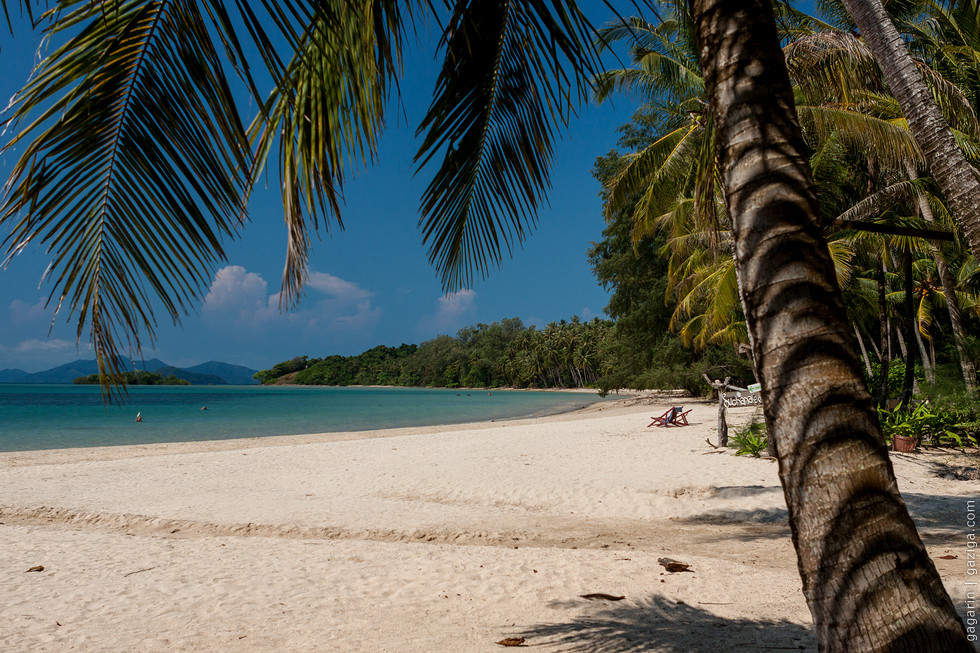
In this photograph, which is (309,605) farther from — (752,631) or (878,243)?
(878,243)

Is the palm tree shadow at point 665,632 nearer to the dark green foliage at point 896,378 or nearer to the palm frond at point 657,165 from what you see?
the palm frond at point 657,165

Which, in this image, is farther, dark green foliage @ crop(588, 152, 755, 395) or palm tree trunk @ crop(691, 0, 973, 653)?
dark green foliage @ crop(588, 152, 755, 395)

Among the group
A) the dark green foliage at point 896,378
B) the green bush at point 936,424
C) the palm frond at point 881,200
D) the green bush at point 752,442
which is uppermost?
the palm frond at point 881,200

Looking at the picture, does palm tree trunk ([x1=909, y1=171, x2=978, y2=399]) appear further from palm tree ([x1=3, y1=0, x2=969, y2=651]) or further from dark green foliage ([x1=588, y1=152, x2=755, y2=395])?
dark green foliage ([x1=588, y1=152, x2=755, y2=395])

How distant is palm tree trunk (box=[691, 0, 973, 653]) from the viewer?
1.29m

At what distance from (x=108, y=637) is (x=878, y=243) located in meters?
11.6

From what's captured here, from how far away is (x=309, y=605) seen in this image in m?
3.74

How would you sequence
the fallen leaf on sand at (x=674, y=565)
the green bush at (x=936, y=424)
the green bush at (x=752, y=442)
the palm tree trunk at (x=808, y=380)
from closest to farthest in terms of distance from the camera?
the palm tree trunk at (x=808, y=380), the fallen leaf on sand at (x=674, y=565), the green bush at (x=936, y=424), the green bush at (x=752, y=442)

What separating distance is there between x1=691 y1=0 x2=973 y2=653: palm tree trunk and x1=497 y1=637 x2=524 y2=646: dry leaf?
80.7 inches

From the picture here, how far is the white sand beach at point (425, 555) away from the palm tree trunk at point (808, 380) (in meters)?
1.87

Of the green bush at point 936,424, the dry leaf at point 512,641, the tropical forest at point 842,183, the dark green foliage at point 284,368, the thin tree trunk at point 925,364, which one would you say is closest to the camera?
the dry leaf at point 512,641

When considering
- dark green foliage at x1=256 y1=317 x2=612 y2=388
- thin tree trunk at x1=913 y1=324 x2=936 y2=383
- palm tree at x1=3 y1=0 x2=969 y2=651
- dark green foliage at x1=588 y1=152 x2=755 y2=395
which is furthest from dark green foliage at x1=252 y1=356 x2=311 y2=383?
palm tree at x1=3 y1=0 x2=969 y2=651

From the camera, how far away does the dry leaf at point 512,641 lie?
3.02 metres

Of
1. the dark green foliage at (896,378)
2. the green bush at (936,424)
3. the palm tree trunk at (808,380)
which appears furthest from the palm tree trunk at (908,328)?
the palm tree trunk at (808,380)
